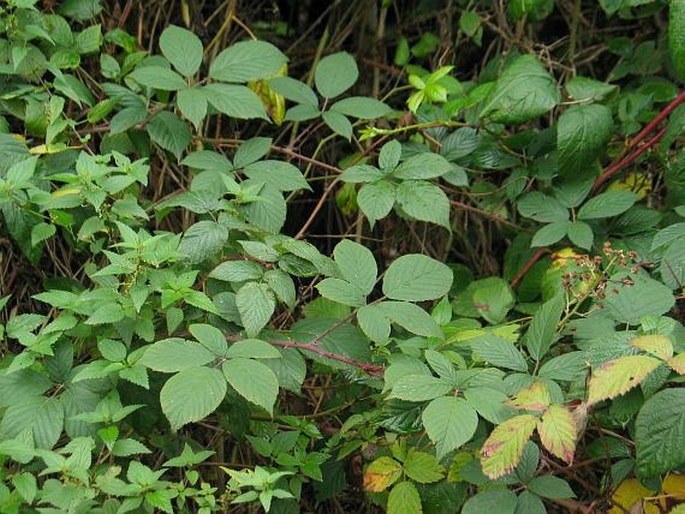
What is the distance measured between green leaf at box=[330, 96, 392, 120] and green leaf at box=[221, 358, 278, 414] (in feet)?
2.84

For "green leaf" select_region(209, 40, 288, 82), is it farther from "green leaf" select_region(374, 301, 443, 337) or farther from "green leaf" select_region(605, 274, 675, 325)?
"green leaf" select_region(605, 274, 675, 325)

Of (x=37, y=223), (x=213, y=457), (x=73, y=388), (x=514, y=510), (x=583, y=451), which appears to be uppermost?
(x=37, y=223)

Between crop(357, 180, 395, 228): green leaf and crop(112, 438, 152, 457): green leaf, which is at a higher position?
crop(357, 180, 395, 228): green leaf

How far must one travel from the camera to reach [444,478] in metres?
1.59

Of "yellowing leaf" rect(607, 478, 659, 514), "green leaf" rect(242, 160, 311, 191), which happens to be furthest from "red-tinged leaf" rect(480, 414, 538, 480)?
"green leaf" rect(242, 160, 311, 191)

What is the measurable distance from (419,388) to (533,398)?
178 mm

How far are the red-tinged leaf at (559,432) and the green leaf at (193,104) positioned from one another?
3.15 ft

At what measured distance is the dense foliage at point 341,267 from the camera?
1.41 m

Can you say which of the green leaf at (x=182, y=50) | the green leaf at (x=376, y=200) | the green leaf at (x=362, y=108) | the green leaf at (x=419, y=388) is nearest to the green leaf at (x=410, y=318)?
the green leaf at (x=419, y=388)

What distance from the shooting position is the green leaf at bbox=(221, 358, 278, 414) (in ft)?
4.45

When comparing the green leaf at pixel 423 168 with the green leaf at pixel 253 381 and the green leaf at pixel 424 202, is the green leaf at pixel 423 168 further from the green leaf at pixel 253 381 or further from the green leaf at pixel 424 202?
the green leaf at pixel 253 381

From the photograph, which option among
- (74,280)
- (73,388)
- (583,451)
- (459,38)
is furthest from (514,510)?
(459,38)

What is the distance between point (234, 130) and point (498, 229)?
804 millimetres

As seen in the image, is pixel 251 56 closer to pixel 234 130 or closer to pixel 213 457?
pixel 234 130
